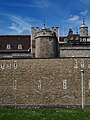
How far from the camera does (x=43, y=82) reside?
40.0 m

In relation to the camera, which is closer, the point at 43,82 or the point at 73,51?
the point at 43,82

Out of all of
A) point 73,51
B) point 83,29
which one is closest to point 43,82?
point 73,51

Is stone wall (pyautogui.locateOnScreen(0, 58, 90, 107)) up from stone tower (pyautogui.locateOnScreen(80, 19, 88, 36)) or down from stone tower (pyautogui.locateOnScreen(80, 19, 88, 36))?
down

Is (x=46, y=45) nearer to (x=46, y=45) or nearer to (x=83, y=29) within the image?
(x=46, y=45)

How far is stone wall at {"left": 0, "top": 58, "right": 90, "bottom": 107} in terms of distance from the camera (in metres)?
39.7

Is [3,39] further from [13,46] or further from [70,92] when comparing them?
[70,92]

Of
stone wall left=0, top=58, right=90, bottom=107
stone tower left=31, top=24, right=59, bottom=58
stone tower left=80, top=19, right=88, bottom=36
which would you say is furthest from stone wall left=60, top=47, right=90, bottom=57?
stone tower left=80, top=19, right=88, bottom=36

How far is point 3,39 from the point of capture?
66188 mm

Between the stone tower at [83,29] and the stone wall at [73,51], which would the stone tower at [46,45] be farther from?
the stone tower at [83,29]

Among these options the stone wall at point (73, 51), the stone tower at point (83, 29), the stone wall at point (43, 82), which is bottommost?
the stone wall at point (43, 82)

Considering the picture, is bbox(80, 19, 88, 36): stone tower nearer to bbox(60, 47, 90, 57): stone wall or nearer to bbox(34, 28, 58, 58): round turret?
bbox(60, 47, 90, 57): stone wall

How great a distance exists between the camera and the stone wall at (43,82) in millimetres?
39719

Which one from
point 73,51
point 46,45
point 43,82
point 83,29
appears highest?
point 83,29

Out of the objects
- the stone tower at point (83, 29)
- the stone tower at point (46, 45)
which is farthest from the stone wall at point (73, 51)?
the stone tower at point (83, 29)
